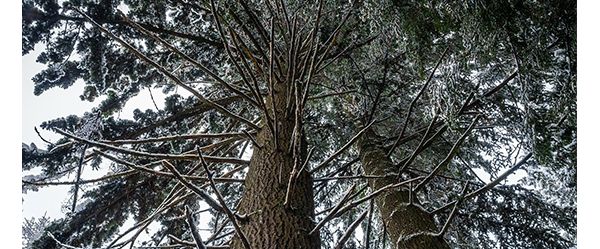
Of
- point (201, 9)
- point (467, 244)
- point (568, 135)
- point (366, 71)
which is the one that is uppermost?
point (201, 9)

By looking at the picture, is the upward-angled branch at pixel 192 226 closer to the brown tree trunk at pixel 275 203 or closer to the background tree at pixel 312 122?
the background tree at pixel 312 122

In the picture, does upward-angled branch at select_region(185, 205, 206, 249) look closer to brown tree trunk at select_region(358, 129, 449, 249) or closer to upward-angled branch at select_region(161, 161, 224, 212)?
upward-angled branch at select_region(161, 161, 224, 212)

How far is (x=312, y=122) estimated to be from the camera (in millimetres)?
4410

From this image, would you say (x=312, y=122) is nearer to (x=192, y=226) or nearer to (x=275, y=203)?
(x=275, y=203)

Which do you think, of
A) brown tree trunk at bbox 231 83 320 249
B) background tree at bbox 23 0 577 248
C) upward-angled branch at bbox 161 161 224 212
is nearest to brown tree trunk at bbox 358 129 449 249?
background tree at bbox 23 0 577 248

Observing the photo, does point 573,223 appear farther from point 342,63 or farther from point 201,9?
point 201,9

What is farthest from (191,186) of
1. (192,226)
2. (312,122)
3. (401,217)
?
(312,122)

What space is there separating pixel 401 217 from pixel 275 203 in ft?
3.92

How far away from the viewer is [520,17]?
186cm

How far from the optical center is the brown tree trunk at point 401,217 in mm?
2293

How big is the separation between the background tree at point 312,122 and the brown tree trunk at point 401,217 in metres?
0.01

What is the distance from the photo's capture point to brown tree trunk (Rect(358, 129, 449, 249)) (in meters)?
2.29
